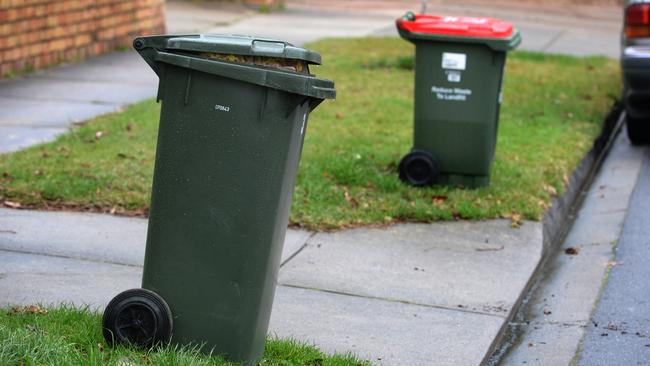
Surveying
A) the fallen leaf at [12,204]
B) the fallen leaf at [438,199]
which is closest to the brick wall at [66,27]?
the fallen leaf at [12,204]

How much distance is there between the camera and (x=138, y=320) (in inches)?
171

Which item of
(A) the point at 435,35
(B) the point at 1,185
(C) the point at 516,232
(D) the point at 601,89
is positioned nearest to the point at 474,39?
(A) the point at 435,35

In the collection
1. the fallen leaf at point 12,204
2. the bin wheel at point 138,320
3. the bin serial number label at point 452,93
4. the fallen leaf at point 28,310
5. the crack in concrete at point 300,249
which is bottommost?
the fallen leaf at point 12,204

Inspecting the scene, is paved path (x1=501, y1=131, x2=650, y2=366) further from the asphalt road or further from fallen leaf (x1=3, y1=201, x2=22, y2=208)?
fallen leaf (x1=3, y1=201, x2=22, y2=208)

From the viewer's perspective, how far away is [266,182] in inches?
166

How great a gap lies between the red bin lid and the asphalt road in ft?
5.39

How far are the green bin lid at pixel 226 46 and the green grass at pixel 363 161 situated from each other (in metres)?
2.97

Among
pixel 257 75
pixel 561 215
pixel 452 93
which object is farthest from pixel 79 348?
→ pixel 561 215

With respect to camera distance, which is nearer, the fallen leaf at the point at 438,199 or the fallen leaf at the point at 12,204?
the fallen leaf at the point at 12,204

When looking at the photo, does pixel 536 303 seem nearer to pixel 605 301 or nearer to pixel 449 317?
pixel 605 301

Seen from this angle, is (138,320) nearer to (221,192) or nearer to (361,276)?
(221,192)

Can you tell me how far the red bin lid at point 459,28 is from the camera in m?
7.50

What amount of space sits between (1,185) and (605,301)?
3.98m

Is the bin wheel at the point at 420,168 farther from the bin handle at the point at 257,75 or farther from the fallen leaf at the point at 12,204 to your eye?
the bin handle at the point at 257,75
